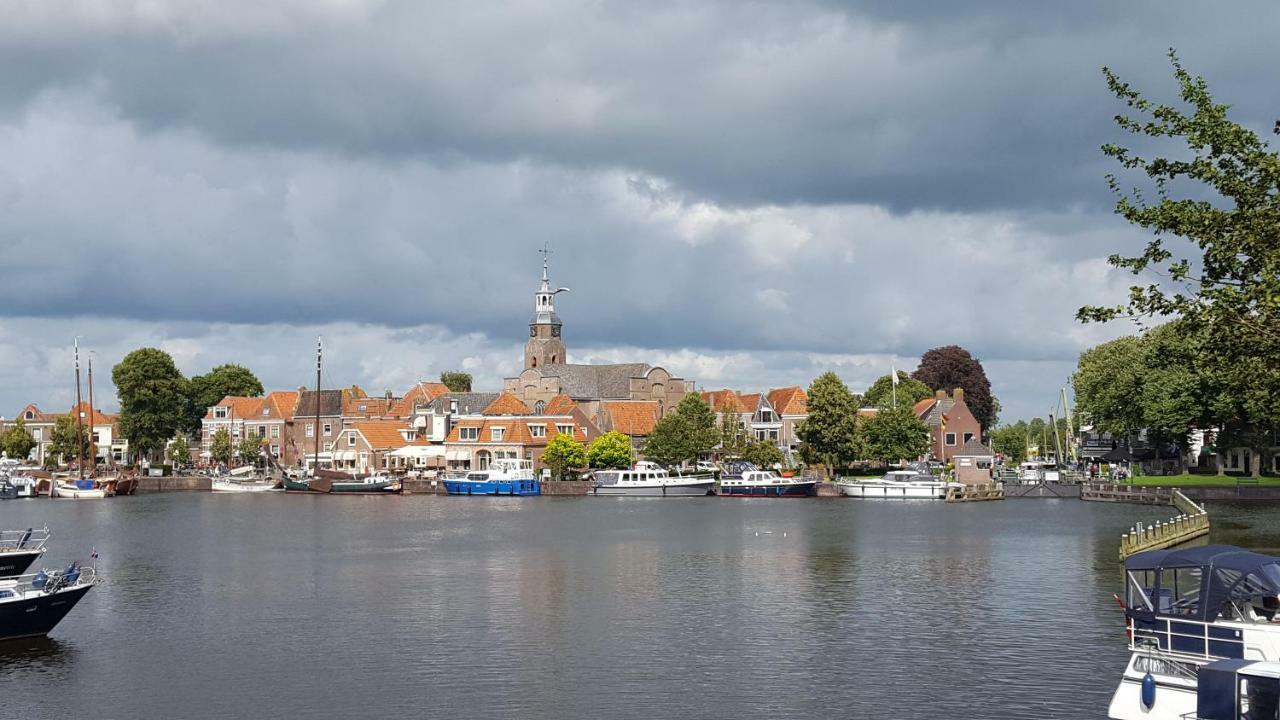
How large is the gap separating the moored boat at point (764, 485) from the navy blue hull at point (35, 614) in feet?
301

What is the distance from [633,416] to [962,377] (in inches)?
2094

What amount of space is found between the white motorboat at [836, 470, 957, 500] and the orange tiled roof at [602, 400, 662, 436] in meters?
A: 39.5

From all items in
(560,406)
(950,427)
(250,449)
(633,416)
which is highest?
Answer: (560,406)

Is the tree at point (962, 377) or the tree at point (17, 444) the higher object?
the tree at point (962, 377)

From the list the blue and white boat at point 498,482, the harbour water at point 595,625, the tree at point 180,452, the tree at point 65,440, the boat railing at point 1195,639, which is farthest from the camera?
the tree at point 65,440

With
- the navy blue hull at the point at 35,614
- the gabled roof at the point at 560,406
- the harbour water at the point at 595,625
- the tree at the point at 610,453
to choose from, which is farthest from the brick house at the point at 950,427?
the navy blue hull at the point at 35,614

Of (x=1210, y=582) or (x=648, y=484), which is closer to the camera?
(x=1210, y=582)

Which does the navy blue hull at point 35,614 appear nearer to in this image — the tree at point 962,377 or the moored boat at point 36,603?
the moored boat at point 36,603

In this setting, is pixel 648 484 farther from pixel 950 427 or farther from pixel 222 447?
pixel 222 447

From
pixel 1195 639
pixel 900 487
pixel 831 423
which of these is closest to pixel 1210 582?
pixel 1195 639

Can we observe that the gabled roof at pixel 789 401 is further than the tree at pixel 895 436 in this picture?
Yes

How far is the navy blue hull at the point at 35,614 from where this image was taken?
43.4 m

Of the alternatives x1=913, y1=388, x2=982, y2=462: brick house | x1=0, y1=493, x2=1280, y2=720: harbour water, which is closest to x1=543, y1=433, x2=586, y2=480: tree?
x1=913, y1=388, x2=982, y2=462: brick house

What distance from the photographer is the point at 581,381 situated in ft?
580
